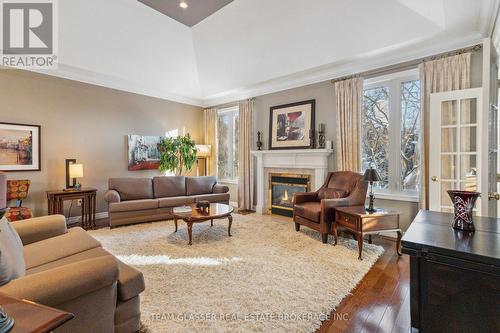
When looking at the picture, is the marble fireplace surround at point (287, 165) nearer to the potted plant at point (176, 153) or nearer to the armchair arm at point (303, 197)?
the armchair arm at point (303, 197)

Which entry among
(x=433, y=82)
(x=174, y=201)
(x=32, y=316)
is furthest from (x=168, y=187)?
(x=433, y=82)

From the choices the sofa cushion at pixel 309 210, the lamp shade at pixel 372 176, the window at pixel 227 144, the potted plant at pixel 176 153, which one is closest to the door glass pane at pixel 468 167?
the lamp shade at pixel 372 176

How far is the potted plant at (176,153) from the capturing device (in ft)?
19.1

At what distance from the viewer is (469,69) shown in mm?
3287

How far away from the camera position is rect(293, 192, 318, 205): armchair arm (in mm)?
4133

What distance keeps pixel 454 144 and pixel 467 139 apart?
0.14m

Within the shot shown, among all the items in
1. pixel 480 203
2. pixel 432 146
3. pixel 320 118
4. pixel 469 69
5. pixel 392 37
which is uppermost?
pixel 392 37

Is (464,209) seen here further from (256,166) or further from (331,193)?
(256,166)

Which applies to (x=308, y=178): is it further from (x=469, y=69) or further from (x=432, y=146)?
(x=469, y=69)

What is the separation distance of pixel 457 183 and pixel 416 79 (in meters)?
1.73

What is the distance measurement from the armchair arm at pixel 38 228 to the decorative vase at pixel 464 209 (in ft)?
11.0

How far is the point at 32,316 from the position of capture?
0.88 meters

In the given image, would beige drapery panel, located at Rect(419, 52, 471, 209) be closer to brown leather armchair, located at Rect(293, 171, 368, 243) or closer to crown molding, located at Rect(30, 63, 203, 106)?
brown leather armchair, located at Rect(293, 171, 368, 243)

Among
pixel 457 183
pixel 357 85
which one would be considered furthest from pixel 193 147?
pixel 457 183
